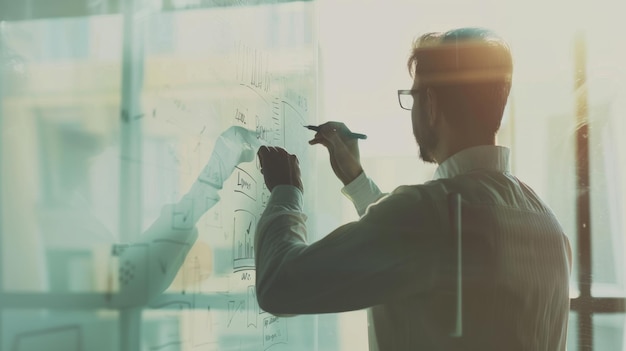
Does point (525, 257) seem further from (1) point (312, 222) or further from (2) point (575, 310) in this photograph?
(2) point (575, 310)

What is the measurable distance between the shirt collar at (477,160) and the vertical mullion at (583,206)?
777 mm

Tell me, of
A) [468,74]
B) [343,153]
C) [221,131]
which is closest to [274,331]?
[343,153]

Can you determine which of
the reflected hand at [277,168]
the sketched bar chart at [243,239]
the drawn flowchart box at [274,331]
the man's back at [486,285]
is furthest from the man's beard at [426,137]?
the drawn flowchart box at [274,331]

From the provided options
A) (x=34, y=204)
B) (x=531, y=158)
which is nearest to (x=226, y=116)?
(x=34, y=204)

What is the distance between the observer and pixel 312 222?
152 centimetres

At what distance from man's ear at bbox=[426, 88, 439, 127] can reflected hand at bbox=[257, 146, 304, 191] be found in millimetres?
250

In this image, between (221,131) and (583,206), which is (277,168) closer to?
(221,131)

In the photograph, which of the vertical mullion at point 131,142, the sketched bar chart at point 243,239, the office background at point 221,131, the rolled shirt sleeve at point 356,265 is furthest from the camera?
the sketched bar chart at point 243,239

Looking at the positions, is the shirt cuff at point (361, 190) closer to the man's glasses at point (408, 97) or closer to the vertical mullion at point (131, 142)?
the man's glasses at point (408, 97)

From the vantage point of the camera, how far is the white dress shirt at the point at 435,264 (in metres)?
0.78

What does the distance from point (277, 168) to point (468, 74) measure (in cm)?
36

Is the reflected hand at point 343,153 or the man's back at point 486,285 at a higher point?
the reflected hand at point 343,153

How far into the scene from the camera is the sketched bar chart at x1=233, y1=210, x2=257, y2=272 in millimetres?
999

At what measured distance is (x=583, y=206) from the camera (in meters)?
1.63
